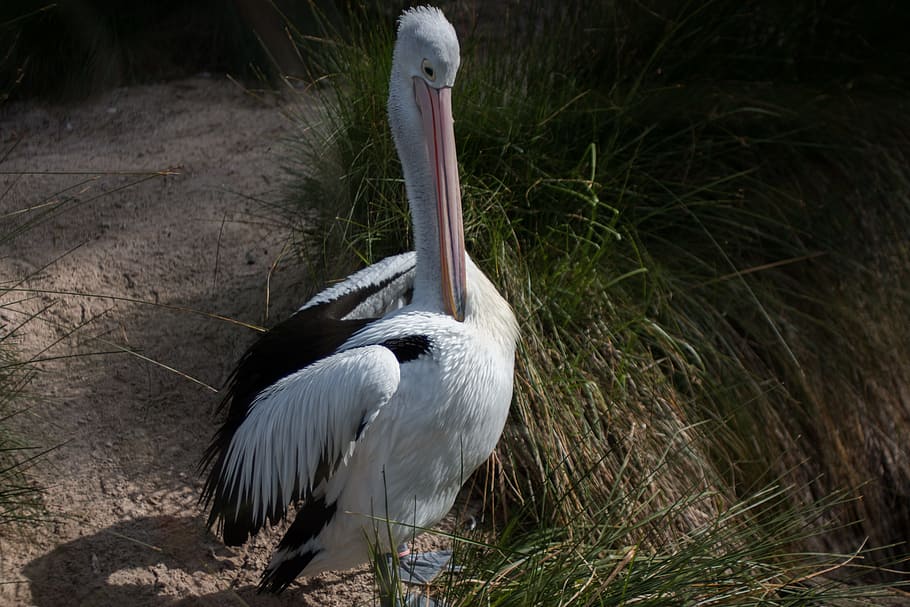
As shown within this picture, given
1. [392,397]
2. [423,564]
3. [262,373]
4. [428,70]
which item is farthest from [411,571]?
[428,70]

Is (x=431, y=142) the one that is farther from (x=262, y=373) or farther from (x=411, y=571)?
(x=411, y=571)

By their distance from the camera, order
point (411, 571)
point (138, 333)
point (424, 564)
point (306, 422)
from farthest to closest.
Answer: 1. point (138, 333)
2. point (424, 564)
3. point (306, 422)
4. point (411, 571)

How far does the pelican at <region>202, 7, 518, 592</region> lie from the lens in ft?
8.15

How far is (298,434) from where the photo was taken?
2502 millimetres

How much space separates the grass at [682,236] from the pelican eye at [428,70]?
2.66 ft

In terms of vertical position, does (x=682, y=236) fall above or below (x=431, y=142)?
below

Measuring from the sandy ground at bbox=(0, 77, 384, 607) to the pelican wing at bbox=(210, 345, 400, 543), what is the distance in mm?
443

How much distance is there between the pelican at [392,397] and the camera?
8.15 ft

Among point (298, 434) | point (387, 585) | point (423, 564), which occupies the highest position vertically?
point (298, 434)

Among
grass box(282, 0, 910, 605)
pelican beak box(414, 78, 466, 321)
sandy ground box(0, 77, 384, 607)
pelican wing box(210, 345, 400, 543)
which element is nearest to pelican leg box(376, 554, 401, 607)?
pelican wing box(210, 345, 400, 543)

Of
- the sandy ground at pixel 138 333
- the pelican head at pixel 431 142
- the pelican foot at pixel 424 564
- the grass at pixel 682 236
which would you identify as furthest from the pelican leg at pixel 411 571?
the pelican head at pixel 431 142

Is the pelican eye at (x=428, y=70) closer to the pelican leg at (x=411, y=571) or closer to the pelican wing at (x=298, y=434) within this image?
the pelican wing at (x=298, y=434)

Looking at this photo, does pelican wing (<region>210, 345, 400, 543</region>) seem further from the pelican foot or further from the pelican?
the pelican foot

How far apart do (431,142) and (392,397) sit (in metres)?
0.86
